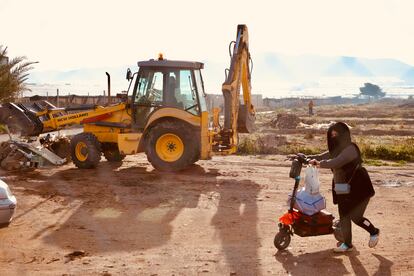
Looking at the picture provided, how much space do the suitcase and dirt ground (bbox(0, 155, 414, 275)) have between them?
11.5 inches

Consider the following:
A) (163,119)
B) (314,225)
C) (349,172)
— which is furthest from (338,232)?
(163,119)

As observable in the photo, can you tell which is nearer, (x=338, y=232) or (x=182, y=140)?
(x=338, y=232)

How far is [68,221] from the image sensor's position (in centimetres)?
956

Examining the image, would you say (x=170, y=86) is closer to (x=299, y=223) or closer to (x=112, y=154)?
(x=112, y=154)

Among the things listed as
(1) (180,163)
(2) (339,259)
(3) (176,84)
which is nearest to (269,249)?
(2) (339,259)

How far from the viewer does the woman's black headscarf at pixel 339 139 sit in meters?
7.39

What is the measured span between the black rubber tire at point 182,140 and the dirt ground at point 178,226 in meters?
0.30

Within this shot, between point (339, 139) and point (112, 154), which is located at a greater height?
point (339, 139)

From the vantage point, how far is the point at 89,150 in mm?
14578

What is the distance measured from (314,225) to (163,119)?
727 cm

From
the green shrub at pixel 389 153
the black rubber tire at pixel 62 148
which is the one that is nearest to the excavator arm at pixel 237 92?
the black rubber tire at pixel 62 148

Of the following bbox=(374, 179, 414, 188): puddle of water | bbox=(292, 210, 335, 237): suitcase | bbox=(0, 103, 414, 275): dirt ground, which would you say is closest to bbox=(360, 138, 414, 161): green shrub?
bbox=(0, 103, 414, 275): dirt ground

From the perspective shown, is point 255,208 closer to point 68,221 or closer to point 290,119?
point 68,221

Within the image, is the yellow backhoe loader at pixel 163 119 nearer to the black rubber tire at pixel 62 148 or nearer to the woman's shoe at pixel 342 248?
the black rubber tire at pixel 62 148
